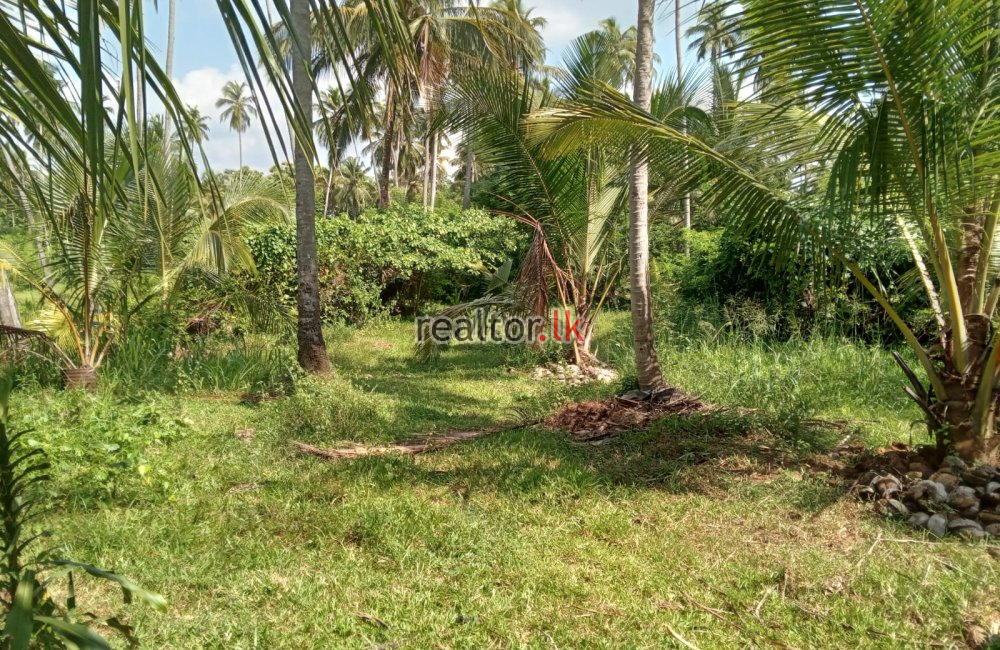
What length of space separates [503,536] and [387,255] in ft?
28.0

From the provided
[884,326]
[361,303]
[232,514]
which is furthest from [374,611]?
[361,303]

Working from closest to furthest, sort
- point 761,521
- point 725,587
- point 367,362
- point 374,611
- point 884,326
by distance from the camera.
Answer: point 374,611 → point 725,587 → point 761,521 → point 884,326 → point 367,362

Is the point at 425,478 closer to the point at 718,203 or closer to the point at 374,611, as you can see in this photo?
the point at 374,611

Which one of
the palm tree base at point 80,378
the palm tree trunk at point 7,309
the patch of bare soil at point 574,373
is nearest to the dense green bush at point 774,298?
the patch of bare soil at point 574,373

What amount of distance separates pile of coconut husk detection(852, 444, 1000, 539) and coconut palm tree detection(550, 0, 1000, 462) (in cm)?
17

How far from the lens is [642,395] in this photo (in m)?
5.40

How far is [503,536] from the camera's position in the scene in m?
3.08

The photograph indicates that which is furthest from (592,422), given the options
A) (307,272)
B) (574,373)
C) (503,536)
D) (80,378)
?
(80,378)

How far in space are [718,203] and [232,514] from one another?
11.2ft

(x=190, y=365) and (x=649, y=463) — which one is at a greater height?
(x=190, y=365)

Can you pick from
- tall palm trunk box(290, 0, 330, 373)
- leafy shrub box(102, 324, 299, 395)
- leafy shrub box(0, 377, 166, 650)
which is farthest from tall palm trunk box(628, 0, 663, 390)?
leafy shrub box(0, 377, 166, 650)

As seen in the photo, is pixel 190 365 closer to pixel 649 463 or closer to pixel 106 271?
pixel 106 271

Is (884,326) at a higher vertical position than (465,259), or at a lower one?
lower

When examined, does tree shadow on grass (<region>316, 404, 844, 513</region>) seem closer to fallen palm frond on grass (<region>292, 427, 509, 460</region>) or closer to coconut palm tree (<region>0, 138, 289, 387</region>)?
fallen palm frond on grass (<region>292, 427, 509, 460</region>)
